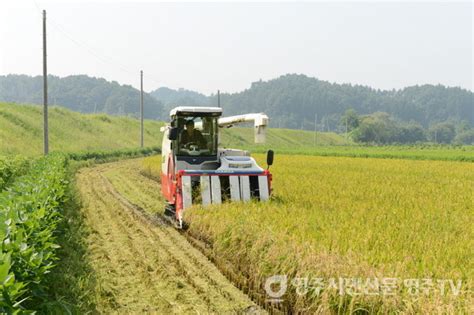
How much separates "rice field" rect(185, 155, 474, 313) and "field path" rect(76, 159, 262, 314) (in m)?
0.41

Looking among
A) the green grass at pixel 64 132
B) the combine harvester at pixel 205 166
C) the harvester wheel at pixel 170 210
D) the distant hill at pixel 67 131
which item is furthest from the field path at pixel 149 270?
the green grass at pixel 64 132

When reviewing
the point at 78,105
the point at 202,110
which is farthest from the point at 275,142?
the point at 78,105

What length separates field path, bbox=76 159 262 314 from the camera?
579 cm

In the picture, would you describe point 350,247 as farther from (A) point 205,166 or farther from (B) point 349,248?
(A) point 205,166

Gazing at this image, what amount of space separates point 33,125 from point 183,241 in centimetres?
4591

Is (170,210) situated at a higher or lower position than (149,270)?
higher

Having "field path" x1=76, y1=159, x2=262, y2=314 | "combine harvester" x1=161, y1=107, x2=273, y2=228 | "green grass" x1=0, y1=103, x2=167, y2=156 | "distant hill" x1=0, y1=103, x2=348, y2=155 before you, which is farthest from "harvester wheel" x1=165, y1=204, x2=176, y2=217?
"green grass" x1=0, y1=103, x2=167, y2=156

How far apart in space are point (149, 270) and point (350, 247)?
3.18 m

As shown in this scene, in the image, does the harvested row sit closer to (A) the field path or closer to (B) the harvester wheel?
(A) the field path

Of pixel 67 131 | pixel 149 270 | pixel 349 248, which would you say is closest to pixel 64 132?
pixel 67 131

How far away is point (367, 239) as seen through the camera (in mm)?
6113

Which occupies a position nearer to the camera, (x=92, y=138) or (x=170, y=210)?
(x=170, y=210)

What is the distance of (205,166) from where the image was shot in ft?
37.3

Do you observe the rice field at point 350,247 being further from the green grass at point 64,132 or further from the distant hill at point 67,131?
the green grass at point 64,132
